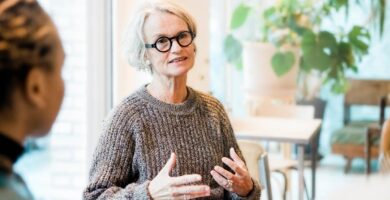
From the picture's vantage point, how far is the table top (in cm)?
355

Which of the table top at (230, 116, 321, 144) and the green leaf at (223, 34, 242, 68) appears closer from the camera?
the table top at (230, 116, 321, 144)

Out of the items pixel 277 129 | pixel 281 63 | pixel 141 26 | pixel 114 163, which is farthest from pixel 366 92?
pixel 114 163

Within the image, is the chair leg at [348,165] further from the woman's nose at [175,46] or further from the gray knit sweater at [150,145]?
the woman's nose at [175,46]

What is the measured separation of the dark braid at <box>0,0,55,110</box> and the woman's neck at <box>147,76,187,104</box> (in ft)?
4.95

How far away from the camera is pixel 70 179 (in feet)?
10.2

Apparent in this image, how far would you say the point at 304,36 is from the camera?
5.37 metres

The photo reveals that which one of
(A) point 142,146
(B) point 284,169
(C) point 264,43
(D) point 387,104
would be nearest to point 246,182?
(A) point 142,146

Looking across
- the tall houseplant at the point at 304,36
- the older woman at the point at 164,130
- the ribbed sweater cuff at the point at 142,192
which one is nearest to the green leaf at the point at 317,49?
the tall houseplant at the point at 304,36

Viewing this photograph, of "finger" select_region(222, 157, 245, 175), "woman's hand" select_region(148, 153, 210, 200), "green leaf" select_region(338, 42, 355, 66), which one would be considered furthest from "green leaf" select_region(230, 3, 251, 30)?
"woman's hand" select_region(148, 153, 210, 200)

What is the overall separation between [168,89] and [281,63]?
3072 millimetres

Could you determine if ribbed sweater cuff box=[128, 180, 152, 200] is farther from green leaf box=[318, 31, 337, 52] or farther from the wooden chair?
the wooden chair

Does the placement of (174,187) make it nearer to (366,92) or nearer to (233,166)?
(233,166)

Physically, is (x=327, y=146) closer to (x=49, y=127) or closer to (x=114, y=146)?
(x=114, y=146)

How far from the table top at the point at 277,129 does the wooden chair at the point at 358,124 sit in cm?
221
